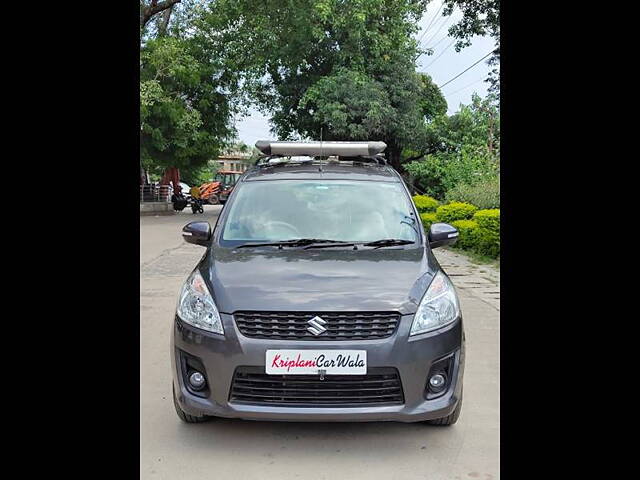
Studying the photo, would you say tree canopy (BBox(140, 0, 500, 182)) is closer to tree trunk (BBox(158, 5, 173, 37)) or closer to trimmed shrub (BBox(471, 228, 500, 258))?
tree trunk (BBox(158, 5, 173, 37))

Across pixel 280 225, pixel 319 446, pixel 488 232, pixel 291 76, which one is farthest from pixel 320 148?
pixel 291 76

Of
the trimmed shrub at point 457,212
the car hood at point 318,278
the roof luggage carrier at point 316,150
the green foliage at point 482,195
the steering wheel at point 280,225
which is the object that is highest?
the roof luggage carrier at point 316,150

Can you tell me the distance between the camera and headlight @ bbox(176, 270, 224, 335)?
3.55 m

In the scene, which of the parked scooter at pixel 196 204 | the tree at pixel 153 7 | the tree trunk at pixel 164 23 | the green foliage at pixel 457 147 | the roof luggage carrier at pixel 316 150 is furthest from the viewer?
the parked scooter at pixel 196 204

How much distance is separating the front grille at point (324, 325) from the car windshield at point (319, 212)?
3.32ft

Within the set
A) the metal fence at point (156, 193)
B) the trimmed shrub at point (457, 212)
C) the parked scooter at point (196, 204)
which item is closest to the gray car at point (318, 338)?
the trimmed shrub at point (457, 212)

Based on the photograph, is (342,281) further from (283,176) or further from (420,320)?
(283,176)

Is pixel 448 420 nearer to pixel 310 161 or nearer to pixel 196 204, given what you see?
pixel 310 161

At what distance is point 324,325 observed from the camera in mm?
3451

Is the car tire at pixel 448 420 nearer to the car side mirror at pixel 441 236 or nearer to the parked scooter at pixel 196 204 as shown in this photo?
the car side mirror at pixel 441 236

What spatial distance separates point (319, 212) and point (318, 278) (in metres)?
1.02

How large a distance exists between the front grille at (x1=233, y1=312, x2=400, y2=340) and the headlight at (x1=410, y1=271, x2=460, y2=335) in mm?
151

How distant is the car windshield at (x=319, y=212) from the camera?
4480 millimetres
